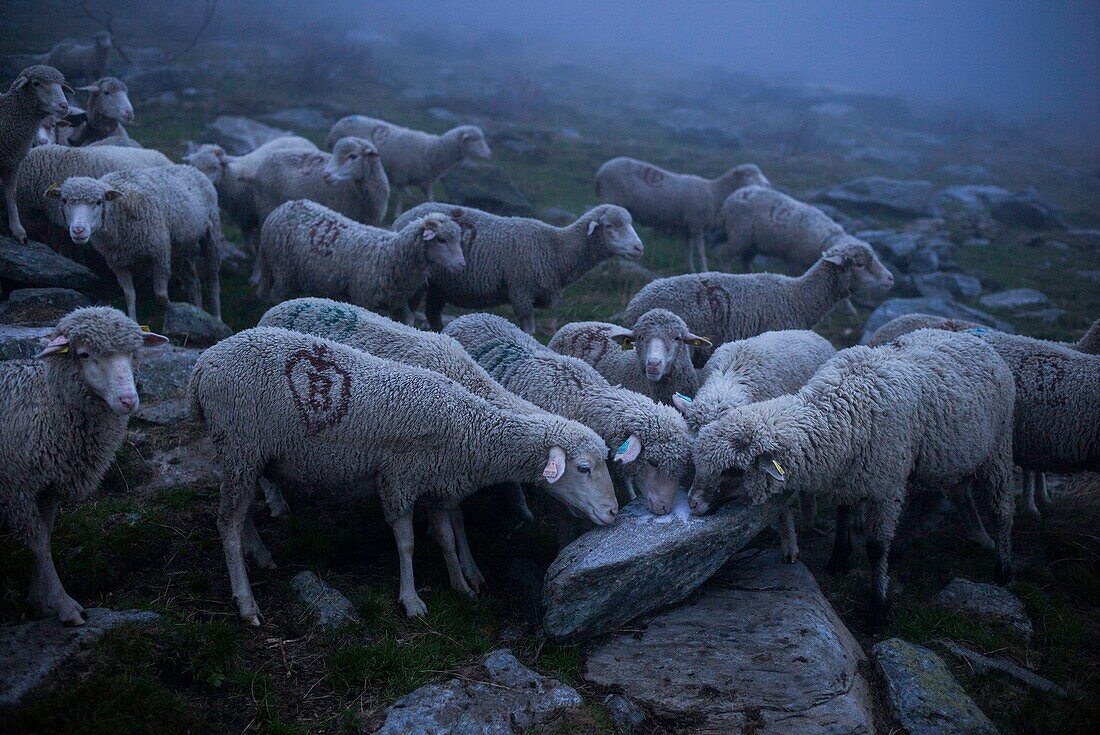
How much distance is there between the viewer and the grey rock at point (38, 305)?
727 cm

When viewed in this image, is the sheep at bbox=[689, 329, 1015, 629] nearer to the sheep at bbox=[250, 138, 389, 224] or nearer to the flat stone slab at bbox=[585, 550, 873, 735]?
the flat stone slab at bbox=[585, 550, 873, 735]

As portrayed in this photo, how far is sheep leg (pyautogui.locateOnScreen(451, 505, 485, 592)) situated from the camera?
569 centimetres

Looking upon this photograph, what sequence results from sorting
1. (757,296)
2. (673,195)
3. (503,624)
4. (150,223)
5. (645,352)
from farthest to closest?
(673,195) → (757,296) → (150,223) → (645,352) → (503,624)

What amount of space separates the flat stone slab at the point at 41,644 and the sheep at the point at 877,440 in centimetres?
365

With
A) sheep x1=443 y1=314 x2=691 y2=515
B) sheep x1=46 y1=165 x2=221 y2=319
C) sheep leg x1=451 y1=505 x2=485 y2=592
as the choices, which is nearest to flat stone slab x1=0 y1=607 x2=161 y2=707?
sheep leg x1=451 y1=505 x2=485 y2=592

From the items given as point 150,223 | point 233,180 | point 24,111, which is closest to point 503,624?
point 150,223

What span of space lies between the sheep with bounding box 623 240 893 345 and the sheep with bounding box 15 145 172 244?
6.50 meters

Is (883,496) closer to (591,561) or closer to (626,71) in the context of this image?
(591,561)

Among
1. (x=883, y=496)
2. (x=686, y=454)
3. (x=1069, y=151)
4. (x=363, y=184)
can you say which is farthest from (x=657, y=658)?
(x=1069, y=151)

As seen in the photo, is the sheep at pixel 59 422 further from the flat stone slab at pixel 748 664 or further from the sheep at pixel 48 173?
the sheep at pixel 48 173

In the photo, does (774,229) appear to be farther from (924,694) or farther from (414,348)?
(924,694)

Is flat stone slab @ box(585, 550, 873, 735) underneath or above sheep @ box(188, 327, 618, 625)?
underneath

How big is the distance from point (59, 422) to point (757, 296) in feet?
22.7

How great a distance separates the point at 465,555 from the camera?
5.78 m
